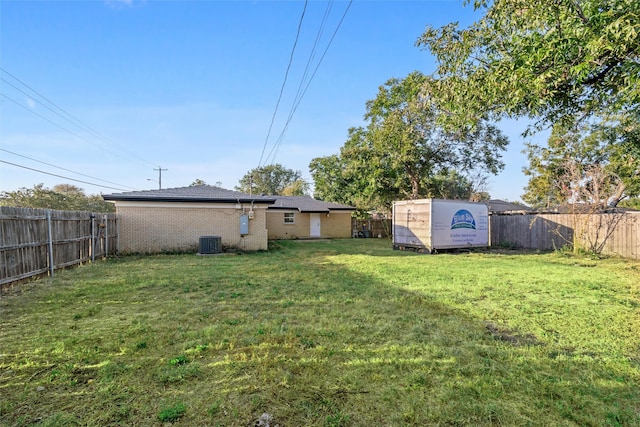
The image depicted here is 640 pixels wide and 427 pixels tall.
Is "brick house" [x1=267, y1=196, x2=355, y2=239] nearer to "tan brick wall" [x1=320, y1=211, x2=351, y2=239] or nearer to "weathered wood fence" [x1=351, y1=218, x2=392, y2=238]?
"tan brick wall" [x1=320, y1=211, x2=351, y2=239]

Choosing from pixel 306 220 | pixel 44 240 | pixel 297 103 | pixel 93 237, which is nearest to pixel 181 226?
→ pixel 93 237

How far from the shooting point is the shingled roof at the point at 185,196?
12469 mm

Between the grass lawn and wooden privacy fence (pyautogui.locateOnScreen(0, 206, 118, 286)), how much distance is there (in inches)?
A: 24.5

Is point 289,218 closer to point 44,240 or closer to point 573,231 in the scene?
point 44,240

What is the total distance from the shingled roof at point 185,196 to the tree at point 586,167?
1272 cm

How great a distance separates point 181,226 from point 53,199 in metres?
19.4

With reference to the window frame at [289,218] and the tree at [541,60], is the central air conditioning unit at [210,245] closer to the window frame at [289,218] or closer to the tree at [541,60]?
the window frame at [289,218]

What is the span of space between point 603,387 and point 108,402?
4095 millimetres

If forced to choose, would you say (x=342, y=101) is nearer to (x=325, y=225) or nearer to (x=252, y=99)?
(x=252, y=99)

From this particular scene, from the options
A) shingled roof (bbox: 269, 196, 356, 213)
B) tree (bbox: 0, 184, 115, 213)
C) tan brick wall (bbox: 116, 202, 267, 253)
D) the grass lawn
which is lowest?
the grass lawn

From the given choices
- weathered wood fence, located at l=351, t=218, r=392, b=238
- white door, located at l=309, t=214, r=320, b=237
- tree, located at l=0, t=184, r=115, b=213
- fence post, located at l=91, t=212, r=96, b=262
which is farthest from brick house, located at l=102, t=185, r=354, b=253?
tree, located at l=0, t=184, r=115, b=213

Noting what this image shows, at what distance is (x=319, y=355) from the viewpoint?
3.24m

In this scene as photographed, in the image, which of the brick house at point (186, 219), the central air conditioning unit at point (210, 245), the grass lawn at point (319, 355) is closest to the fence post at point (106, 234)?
the brick house at point (186, 219)

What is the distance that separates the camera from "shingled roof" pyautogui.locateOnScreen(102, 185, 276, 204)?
40.9 ft
